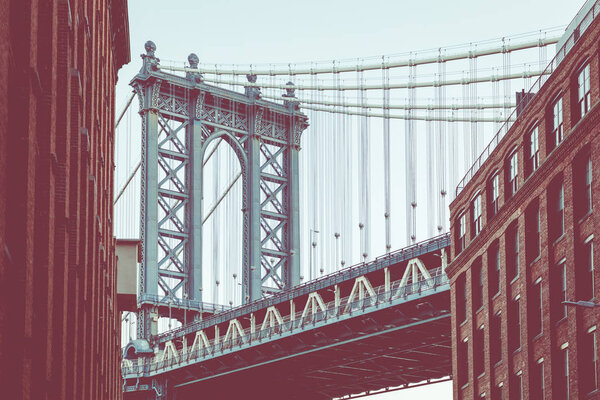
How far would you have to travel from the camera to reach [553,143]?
48.5 m

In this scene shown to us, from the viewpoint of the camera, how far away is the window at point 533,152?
5062cm

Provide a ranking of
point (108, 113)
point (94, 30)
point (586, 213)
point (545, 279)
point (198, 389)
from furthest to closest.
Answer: point (198, 389) < point (108, 113) < point (545, 279) < point (586, 213) < point (94, 30)

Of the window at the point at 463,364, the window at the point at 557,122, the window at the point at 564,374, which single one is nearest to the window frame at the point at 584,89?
the window at the point at 557,122

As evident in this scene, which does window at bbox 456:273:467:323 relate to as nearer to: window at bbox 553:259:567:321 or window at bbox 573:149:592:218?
window at bbox 553:259:567:321

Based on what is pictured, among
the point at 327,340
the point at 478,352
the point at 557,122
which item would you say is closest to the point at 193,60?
the point at 327,340

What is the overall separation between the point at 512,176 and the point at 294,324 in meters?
40.1

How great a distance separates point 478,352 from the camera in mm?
58062

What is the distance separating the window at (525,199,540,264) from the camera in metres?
50.5

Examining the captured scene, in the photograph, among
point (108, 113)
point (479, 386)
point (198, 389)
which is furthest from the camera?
point (198, 389)

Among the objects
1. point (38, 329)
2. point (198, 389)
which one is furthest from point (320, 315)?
point (38, 329)

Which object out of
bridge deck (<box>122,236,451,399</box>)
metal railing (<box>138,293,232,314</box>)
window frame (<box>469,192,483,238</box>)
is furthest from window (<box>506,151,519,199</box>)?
metal railing (<box>138,293,232,314</box>)

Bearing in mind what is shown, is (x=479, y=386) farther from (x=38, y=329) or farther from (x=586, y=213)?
(x=38, y=329)

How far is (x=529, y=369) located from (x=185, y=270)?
6838 centimetres

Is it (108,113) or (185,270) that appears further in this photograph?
(185,270)
